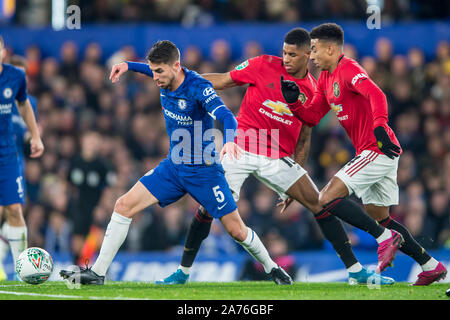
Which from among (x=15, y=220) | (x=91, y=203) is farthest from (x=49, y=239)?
(x=15, y=220)

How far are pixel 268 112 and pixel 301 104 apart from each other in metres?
0.42

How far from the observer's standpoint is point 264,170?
7500 millimetres

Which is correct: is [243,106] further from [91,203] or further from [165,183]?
[91,203]

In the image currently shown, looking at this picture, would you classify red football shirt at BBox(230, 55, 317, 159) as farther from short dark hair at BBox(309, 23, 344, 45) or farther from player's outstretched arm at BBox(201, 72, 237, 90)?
short dark hair at BBox(309, 23, 344, 45)

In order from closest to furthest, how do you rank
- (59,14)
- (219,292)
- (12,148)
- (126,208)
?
1. (219,292)
2. (126,208)
3. (12,148)
4. (59,14)

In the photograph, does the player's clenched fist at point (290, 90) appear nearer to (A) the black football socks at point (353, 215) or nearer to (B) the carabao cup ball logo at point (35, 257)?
(A) the black football socks at point (353, 215)

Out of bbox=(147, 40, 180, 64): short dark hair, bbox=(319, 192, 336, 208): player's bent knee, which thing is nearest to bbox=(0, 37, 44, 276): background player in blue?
bbox=(147, 40, 180, 64): short dark hair

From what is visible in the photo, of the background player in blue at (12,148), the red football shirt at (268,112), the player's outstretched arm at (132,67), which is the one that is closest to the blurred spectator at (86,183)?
the background player in blue at (12,148)

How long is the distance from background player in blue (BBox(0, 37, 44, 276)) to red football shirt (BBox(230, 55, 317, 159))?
2260 millimetres

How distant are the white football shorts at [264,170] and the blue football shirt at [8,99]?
2.32 meters

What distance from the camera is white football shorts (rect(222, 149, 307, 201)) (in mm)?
7422

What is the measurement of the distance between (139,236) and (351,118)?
219 inches

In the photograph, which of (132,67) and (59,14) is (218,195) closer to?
(132,67)

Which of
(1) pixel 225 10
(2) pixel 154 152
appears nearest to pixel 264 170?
(2) pixel 154 152
